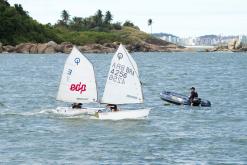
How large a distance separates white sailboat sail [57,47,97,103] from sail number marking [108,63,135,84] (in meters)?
2.49

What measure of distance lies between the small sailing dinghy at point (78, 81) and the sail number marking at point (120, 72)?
2449 mm

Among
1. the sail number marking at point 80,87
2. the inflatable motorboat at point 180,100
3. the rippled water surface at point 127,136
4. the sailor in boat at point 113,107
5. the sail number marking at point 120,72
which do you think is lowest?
the rippled water surface at point 127,136

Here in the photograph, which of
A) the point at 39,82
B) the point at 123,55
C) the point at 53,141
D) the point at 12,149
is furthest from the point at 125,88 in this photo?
the point at 39,82

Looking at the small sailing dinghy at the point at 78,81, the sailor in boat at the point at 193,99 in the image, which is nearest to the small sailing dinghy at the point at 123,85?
the small sailing dinghy at the point at 78,81

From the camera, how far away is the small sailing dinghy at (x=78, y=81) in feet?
181

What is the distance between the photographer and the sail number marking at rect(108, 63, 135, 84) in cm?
5284

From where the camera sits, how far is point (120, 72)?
52.9m

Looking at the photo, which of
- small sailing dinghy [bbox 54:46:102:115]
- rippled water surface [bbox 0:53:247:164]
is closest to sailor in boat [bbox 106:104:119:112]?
rippled water surface [bbox 0:53:247:164]

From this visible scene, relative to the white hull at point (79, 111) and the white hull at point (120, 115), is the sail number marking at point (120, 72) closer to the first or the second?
the white hull at point (120, 115)

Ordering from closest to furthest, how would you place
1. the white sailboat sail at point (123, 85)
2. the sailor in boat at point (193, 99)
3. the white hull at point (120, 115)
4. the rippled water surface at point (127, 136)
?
1. the rippled water surface at point (127, 136)
2. the white hull at point (120, 115)
3. the white sailboat sail at point (123, 85)
4. the sailor in boat at point (193, 99)

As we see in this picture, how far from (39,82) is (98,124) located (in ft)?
173

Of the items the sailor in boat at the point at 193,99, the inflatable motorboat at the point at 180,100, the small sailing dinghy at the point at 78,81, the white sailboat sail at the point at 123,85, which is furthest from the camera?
the inflatable motorboat at the point at 180,100

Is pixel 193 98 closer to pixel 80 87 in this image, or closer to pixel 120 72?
pixel 80 87

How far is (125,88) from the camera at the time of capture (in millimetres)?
52875
